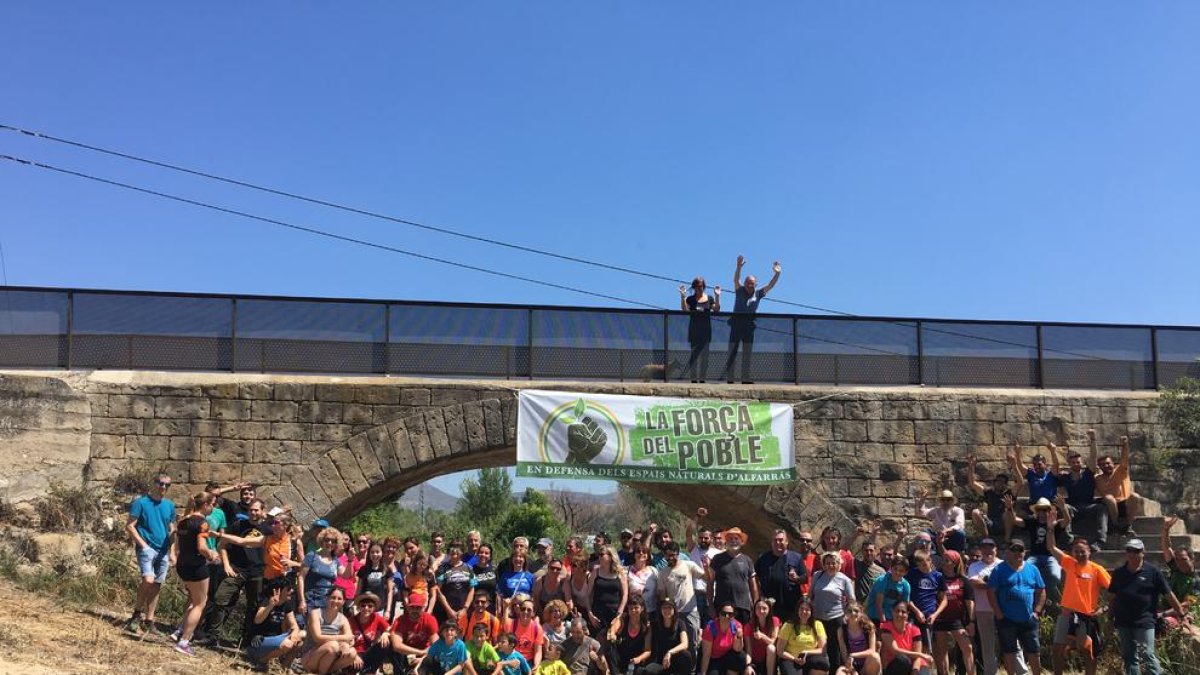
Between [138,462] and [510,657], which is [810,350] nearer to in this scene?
[510,657]

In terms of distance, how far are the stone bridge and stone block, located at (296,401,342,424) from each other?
1cm

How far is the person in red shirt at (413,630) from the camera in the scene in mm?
9248

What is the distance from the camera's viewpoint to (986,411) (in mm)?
13016

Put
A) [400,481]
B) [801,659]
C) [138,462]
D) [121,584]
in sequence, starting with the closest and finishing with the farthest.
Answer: [801,659], [121,584], [138,462], [400,481]

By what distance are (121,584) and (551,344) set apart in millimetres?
5428

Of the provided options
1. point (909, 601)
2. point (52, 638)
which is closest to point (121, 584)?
point (52, 638)

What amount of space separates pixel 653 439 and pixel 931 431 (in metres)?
3.50

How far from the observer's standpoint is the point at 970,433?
42.4 feet

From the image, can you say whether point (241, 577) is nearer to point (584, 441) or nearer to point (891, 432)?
point (584, 441)

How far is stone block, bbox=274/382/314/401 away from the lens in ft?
39.8

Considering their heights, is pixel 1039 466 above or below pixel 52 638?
above

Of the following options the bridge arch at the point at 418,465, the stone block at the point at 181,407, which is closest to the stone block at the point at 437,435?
the bridge arch at the point at 418,465

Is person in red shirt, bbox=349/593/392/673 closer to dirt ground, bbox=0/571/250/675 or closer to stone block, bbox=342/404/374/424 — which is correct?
dirt ground, bbox=0/571/250/675

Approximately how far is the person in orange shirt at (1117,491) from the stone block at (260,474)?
926 centimetres
